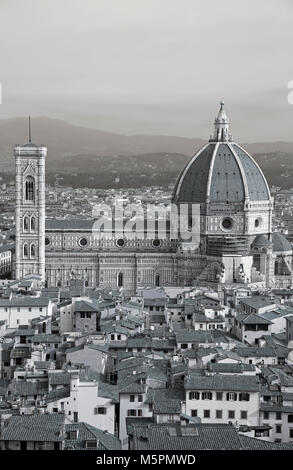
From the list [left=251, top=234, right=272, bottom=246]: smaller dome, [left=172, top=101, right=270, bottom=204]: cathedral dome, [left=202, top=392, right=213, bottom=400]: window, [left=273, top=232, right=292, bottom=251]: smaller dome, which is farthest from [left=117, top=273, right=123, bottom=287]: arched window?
[left=202, top=392, right=213, bottom=400]: window

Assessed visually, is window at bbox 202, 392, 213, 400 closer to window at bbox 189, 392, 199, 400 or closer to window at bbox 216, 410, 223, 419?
window at bbox 189, 392, 199, 400

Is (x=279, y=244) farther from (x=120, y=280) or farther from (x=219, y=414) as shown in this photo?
(x=219, y=414)

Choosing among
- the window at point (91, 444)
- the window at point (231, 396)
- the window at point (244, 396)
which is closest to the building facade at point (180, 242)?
the window at point (231, 396)

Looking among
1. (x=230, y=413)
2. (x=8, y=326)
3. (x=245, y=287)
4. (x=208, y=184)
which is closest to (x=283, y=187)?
(x=208, y=184)

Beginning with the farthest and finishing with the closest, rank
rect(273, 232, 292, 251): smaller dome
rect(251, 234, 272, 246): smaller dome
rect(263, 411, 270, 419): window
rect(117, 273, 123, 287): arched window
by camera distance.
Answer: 1. rect(273, 232, 292, 251): smaller dome
2. rect(251, 234, 272, 246): smaller dome
3. rect(117, 273, 123, 287): arched window
4. rect(263, 411, 270, 419): window

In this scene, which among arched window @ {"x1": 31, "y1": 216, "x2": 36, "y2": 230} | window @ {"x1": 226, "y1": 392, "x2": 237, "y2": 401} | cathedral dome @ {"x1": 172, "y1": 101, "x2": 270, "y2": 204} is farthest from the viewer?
cathedral dome @ {"x1": 172, "y1": 101, "x2": 270, "y2": 204}

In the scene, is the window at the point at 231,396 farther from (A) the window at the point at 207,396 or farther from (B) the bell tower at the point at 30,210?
(B) the bell tower at the point at 30,210
